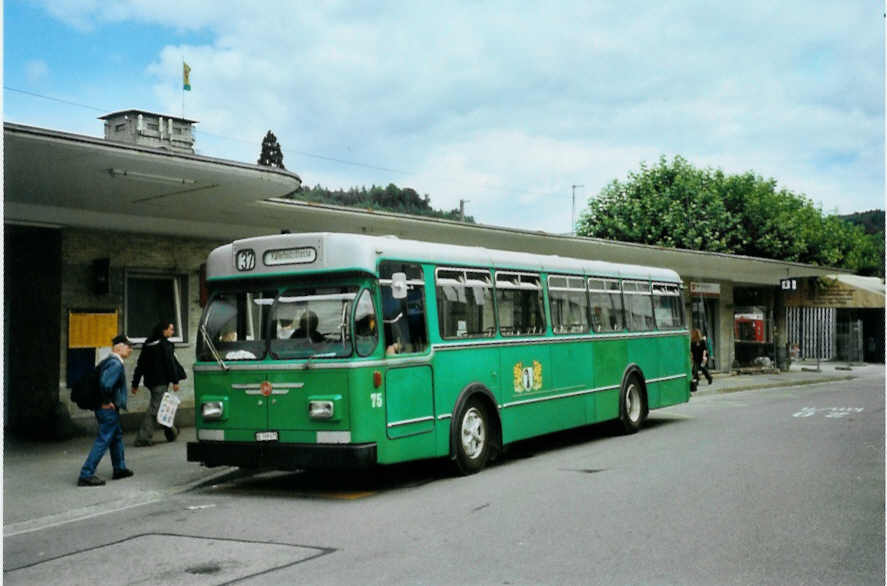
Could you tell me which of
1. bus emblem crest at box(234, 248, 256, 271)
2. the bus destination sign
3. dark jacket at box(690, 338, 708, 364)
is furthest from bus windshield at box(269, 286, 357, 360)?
dark jacket at box(690, 338, 708, 364)

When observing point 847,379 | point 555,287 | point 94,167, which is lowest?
point 847,379

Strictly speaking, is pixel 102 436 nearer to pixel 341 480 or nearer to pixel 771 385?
pixel 341 480

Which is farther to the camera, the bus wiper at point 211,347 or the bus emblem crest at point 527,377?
the bus emblem crest at point 527,377

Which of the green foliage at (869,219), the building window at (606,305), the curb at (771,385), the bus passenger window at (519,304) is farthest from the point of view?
the green foliage at (869,219)

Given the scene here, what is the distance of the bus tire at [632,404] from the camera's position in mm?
16094

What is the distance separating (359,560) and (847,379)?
31.8 meters

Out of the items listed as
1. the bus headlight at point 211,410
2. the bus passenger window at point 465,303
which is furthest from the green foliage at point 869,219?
the bus headlight at point 211,410

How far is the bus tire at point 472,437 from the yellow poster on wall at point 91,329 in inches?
294

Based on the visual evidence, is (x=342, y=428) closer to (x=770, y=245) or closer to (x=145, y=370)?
(x=145, y=370)

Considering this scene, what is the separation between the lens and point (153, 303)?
17438mm

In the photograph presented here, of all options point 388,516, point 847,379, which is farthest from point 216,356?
point 847,379

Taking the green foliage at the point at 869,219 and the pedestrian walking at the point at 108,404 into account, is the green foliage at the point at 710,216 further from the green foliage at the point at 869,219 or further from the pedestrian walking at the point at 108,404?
the green foliage at the point at 869,219

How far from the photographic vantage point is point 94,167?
1214 centimetres

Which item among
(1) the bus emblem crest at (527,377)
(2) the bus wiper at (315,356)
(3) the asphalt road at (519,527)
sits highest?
(2) the bus wiper at (315,356)
